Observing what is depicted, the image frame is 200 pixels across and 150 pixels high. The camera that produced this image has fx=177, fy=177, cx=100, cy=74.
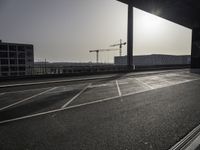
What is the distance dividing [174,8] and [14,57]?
6560 cm

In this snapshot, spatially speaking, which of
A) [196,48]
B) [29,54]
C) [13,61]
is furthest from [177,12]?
[13,61]

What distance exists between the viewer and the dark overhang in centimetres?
2925

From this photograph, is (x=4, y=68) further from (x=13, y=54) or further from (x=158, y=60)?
(x=158, y=60)

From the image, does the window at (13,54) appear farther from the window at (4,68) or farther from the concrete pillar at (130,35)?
the concrete pillar at (130,35)

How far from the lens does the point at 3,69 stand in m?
70.2

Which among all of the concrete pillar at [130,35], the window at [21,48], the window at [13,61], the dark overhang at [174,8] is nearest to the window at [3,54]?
the window at [13,61]

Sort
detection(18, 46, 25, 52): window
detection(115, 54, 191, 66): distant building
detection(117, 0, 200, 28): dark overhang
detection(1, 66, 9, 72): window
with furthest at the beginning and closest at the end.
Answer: detection(115, 54, 191, 66): distant building
detection(18, 46, 25, 52): window
detection(1, 66, 9, 72): window
detection(117, 0, 200, 28): dark overhang

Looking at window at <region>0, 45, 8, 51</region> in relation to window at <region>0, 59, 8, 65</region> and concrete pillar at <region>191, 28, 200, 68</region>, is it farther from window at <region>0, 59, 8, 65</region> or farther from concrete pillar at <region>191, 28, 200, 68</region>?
concrete pillar at <region>191, 28, 200, 68</region>

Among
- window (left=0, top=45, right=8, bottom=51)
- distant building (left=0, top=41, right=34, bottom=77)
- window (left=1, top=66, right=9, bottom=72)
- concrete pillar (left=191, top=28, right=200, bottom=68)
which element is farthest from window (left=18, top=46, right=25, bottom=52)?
concrete pillar (left=191, top=28, right=200, bottom=68)

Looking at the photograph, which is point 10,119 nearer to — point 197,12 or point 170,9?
point 170,9

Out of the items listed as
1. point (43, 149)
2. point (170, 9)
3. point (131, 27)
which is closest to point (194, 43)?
point (170, 9)

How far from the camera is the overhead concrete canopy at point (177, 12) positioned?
96.7 ft

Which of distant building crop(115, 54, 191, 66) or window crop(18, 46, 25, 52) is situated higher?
window crop(18, 46, 25, 52)

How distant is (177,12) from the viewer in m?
35.2
